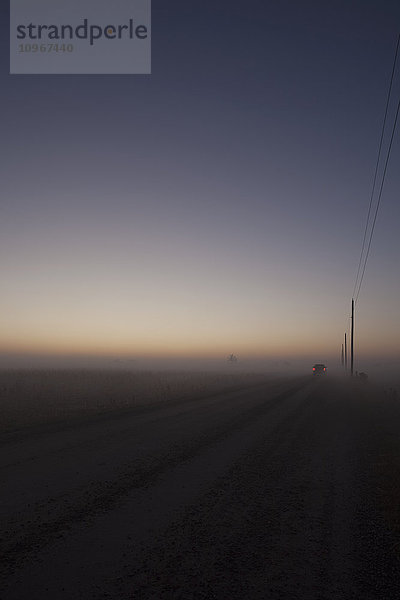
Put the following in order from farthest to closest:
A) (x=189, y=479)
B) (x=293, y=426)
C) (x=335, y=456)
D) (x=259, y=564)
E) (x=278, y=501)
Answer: (x=293, y=426) → (x=335, y=456) → (x=189, y=479) → (x=278, y=501) → (x=259, y=564)

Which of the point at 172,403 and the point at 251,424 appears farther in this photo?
the point at 172,403

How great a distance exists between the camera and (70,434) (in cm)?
1098

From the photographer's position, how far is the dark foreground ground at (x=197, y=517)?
3.78m

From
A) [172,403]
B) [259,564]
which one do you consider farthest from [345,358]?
[259,564]

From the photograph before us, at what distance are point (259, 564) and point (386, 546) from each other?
1800mm

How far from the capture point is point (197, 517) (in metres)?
5.40

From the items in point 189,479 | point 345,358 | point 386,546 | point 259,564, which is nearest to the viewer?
point 259,564

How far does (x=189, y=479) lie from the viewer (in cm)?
714

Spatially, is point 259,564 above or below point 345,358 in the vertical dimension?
above

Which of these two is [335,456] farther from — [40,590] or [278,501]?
[40,590]

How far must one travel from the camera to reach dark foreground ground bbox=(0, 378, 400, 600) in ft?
12.4

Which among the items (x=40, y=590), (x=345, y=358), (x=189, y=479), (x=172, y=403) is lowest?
(x=345, y=358)

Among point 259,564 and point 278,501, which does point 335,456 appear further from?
point 259,564

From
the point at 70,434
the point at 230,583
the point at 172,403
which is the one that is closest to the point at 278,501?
the point at 230,583
